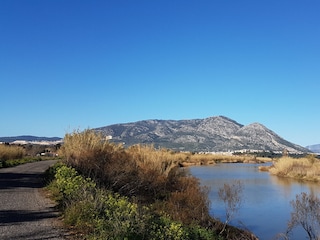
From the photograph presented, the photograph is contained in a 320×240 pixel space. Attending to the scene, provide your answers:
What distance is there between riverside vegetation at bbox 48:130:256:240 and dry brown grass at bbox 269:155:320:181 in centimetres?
2860

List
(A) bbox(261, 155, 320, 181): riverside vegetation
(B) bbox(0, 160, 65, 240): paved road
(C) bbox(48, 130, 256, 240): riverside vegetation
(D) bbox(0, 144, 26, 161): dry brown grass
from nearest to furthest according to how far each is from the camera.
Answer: (B) bbox(0, 160, 65, 240): paved road
(C) bbox(48, 130, 256, 240): riverside vegetation
(D) bbox(0, 144, 26, 161): dry brown grass
(A) bbox(261, 155, 320, 181): riverside vegetation

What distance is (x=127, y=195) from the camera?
777 inches

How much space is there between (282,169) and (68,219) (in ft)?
157

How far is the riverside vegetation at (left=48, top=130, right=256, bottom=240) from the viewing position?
10.0m

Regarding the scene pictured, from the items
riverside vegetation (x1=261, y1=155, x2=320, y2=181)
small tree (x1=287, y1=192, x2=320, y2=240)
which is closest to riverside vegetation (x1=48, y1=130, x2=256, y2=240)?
small tree (x1=287, y1=192, x2=320, y2=240)

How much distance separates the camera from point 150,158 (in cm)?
2527

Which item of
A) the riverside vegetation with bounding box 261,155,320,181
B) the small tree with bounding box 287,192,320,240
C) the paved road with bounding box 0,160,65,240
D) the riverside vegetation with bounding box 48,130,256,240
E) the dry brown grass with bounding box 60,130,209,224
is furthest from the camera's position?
the riverside vegetation with bounding box 261,155,320,181

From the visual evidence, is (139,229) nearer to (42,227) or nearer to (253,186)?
(42,227)

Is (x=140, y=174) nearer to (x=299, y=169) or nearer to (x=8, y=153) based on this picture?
(x=8, y=153)

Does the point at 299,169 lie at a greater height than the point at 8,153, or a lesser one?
lesser

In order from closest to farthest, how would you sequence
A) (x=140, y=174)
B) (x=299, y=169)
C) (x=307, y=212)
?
(x=307, y=212), (x=140, y=174), (x=299, y=169)

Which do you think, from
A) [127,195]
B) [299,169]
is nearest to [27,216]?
[127,195]

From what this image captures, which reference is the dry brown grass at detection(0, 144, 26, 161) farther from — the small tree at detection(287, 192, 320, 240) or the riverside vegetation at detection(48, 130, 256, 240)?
the small tree at detection(287, 192, 320, 240)

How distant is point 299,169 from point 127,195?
126 feet
